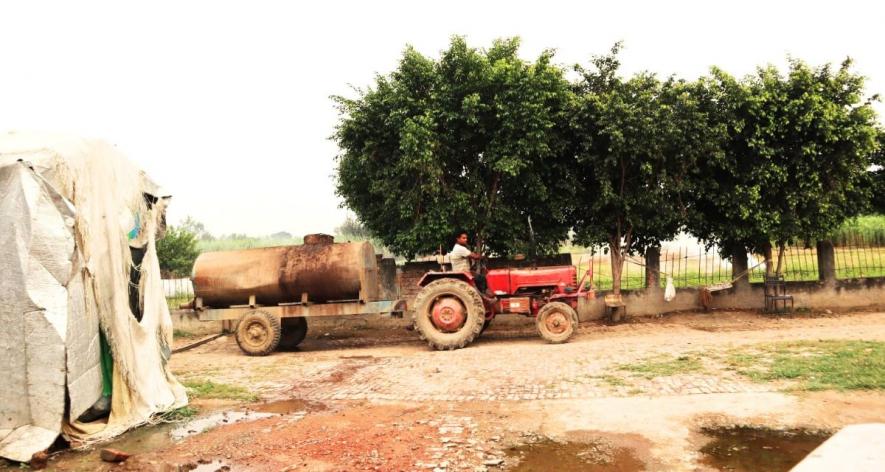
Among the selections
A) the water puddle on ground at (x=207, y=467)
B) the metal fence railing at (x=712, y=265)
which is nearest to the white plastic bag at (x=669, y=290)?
the metal fence railing at (x=712, y=265)

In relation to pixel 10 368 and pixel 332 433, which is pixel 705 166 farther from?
pixel 10 368

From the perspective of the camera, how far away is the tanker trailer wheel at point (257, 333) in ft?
37.5

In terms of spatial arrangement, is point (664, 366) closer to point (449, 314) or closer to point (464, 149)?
point (449, 314)

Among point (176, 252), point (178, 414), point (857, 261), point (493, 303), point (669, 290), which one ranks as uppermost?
point (176, 252)

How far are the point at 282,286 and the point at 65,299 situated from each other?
5.64 metres

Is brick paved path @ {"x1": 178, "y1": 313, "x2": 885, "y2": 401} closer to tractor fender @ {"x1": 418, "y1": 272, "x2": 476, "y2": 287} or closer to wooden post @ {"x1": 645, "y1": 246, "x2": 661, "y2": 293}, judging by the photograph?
tractor fender @ {"x1": 418, "y1": 272, "x2": 476, "y2": 287}

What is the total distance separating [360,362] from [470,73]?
20.4 ft

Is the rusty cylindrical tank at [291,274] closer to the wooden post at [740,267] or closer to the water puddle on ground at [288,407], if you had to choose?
the water puddle on ground at [288,407]

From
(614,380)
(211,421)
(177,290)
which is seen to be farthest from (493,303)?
(177,290)

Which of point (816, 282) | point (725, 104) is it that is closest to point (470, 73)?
point (725, 104)

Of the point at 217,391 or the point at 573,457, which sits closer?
the point at 573,457

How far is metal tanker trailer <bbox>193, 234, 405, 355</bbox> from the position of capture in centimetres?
1140

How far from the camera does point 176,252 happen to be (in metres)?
26.6

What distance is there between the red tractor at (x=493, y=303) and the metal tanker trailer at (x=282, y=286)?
92 centimetres
